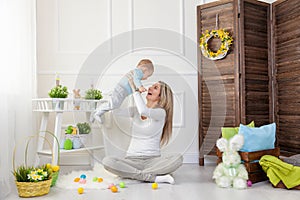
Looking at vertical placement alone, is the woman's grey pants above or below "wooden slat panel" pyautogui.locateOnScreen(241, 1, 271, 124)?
below

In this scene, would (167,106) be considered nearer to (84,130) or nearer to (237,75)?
(84,130)

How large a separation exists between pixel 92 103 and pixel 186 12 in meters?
1.72

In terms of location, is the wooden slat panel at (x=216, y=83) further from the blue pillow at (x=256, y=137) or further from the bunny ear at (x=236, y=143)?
the bunny ear at (x=236, y=143)

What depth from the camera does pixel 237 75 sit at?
307 centimetres

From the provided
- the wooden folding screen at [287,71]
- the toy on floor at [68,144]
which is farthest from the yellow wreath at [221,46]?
the toy on floor at [68,144]

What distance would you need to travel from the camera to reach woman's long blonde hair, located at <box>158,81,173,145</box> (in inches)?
87.6

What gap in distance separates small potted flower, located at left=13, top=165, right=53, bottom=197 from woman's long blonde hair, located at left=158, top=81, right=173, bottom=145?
0.80 metres

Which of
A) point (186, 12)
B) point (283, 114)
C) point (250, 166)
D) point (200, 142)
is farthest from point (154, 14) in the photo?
point (250, 166)

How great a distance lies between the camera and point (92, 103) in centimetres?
230

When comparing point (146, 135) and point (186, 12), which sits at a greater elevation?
point (186, 12)

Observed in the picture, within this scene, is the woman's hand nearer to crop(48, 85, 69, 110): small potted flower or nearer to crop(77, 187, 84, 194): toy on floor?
crop(77, 187, 84, 194): toy on floor

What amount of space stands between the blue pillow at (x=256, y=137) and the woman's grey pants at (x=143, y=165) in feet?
1.59

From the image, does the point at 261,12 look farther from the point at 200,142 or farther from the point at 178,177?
the point at 178,177

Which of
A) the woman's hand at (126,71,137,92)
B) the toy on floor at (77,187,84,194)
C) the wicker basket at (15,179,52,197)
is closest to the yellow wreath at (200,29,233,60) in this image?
the woman's hand at (126,71,137,92)
